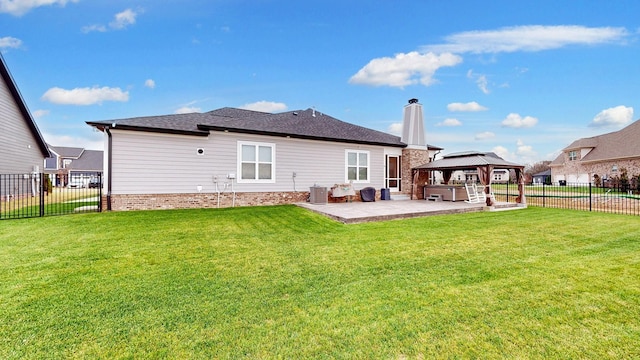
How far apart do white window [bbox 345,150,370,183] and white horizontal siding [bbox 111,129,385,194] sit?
24cm

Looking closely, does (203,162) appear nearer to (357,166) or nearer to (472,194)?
(357,166)

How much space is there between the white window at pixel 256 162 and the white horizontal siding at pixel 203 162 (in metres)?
0.18

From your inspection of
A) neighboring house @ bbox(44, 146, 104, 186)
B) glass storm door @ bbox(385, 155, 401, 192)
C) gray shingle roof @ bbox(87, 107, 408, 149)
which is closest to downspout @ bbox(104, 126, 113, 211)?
gray shingle roof @ bbox(87, 107, 408, 149)

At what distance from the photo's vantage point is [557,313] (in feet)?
9.60

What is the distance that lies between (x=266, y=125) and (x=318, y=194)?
12.3 feet

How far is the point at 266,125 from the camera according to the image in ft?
39.7

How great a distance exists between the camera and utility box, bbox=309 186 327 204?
11812mm

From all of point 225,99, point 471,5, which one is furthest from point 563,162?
point 225,99

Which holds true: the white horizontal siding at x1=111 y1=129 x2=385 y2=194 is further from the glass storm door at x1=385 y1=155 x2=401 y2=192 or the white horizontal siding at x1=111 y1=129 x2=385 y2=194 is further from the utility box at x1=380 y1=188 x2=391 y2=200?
the glass storm door at x1=385 y1=155 x2=401 y2=192

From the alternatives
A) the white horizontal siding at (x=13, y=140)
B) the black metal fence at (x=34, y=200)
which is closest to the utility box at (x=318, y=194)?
the black metal fence at (x=34, y=200)

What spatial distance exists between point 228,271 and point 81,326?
1.79m

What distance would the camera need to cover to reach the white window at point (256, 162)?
1135 centimetres

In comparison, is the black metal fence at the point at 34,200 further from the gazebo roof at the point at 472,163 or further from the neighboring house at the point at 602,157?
the neighboring house at the point at 602,157

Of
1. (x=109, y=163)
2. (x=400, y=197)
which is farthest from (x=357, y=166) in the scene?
(x=109, y=163)
